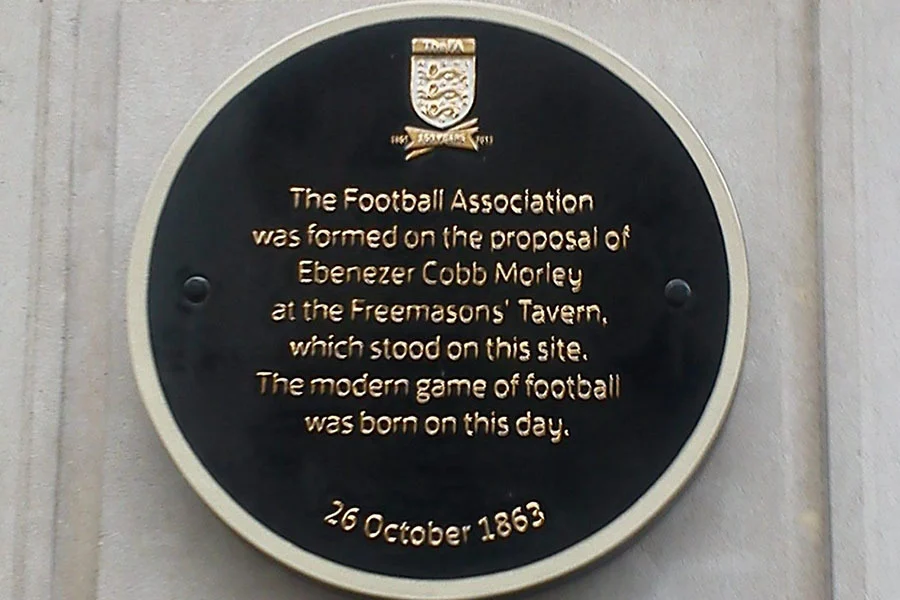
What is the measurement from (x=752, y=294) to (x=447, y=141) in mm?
698

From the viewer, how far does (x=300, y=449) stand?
251cm

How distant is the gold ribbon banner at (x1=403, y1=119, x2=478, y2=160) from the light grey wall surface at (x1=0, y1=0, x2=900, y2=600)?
35 cm

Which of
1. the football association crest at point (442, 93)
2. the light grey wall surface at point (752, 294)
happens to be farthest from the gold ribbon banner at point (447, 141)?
the light grey wall surface at point (752, 294)

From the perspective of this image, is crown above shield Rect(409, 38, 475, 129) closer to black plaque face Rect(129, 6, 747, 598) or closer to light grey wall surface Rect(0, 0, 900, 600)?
black plaque face Rect(129, 6, 747, 598)

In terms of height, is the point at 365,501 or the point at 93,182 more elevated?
the point at 93,182

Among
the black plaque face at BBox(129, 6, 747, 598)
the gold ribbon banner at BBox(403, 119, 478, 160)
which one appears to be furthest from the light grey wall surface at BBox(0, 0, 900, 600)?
the gold ribbon banner at BBox(403, 119, 478, 160)

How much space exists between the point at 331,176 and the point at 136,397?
0.61 metres

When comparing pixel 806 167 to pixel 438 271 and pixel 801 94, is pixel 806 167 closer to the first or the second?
pixel 801 94

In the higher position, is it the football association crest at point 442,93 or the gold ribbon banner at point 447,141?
the football association crest at point 442,93

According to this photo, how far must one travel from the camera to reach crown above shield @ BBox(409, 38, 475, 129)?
265 centimetres

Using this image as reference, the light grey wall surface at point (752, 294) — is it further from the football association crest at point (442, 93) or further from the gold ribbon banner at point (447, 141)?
the gold ribbon banner at point (447, 141)

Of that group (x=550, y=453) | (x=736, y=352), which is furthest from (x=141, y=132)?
(x=736, y=352)

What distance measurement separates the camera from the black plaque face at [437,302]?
2.47m

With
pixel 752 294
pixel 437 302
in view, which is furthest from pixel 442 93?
pixel 752 294
